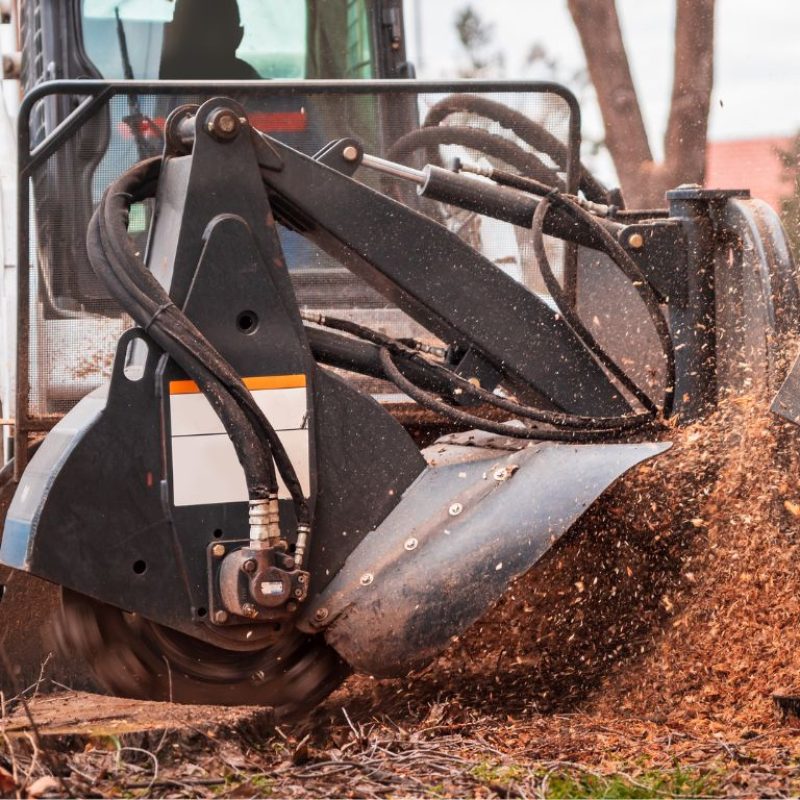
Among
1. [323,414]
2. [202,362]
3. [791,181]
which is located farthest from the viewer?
[791,181]

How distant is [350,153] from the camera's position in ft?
11.9

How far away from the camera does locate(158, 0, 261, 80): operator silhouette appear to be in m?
4.61

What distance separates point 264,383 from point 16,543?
68cm

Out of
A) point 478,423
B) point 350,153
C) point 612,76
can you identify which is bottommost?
point 478,423

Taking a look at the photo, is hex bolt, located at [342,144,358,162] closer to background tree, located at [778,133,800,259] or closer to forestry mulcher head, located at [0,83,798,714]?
forestry mulcher head, located at [0,83,798,714]

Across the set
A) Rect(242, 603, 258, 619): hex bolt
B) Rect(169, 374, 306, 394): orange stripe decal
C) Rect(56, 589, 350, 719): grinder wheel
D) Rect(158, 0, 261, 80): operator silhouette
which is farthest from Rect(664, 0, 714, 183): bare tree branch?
Rect(242, 603, 258, 619): hex bolt

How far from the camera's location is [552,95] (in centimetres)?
413

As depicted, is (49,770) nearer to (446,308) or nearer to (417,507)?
(417,507)

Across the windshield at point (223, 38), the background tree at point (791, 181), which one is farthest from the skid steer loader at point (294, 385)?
the background tree at point (791, 181)

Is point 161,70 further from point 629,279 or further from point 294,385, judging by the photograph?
point 629,279

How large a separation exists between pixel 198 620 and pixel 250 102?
1.69 metres

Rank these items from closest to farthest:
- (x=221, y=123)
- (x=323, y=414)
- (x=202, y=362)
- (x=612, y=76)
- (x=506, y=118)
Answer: (x=202, y=362), (x=221, y=123), (x=323, y=414), (x=506, y=118), (x=612, y=76)

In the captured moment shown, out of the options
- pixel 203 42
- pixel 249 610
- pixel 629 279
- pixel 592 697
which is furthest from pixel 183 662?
pixel 203 42

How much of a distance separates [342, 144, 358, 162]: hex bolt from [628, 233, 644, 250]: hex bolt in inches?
28.9
